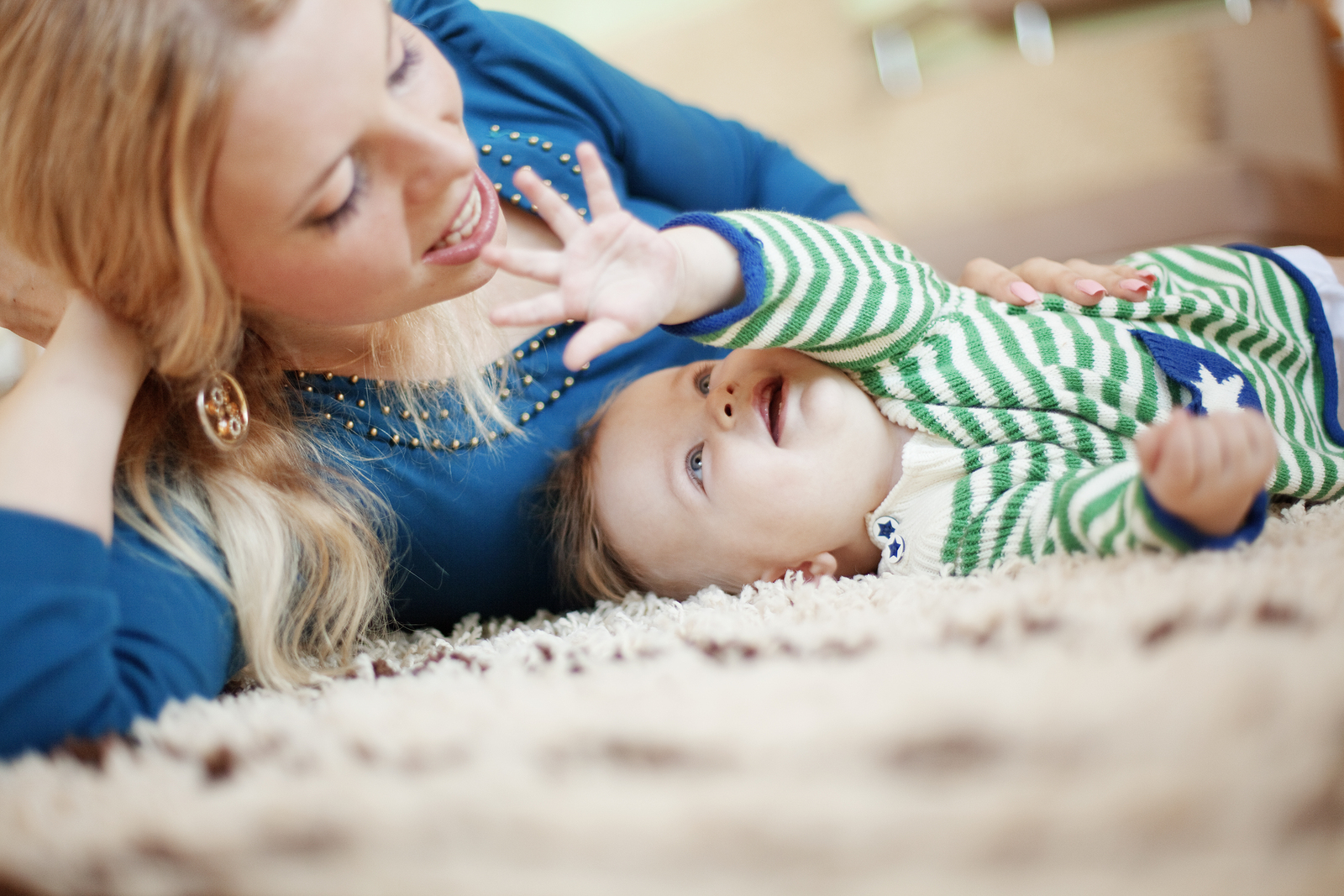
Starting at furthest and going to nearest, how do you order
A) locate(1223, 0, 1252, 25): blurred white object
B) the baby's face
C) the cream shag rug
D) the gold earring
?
locate(1223, 0, 1252, 25): blurred white object → the baby's face → the gold earring → the cream shag rug

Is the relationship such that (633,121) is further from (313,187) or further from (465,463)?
(313,187)

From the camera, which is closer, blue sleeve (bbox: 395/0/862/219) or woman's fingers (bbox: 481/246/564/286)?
woman's fingers (bbox: 481/246/564/286)

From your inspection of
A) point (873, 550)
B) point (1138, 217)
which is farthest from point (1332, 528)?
point (1138, 217)

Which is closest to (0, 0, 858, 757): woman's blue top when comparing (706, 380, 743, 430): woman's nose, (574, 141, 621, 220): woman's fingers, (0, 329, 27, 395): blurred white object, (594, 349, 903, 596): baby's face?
(594, 349, 903, 596): baby's face

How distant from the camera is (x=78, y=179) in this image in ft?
2.12

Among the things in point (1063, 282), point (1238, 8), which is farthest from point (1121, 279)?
point (1238, 8)

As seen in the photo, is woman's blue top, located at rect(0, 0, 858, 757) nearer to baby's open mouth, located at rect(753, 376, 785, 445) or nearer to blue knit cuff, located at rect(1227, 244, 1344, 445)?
baby's open mouth, located at rect(753, 376, 785, 445)

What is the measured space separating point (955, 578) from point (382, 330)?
2.03 ft

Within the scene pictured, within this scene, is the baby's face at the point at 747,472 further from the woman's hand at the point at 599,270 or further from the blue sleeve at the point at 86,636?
the blue sleeve at the point at 86,636

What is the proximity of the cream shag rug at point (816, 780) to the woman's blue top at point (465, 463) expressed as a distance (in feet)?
0.29

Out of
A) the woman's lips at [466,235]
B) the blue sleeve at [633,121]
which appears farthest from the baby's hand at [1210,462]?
the blue sleeve at [633,121]

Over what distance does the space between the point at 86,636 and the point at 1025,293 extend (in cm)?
89

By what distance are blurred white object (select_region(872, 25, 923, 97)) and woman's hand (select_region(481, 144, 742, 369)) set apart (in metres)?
1.73

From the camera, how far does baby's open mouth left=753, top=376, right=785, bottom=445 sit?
0.92 meters
